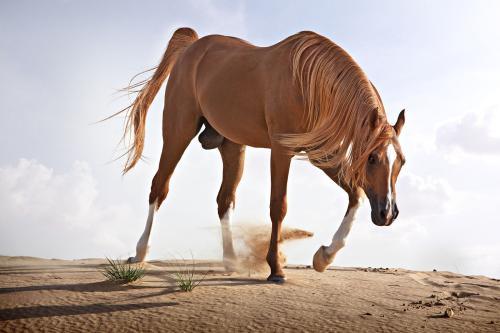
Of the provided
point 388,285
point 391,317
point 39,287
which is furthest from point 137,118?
point 391,317

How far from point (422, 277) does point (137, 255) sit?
3092 millimetres

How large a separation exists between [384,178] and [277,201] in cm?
103

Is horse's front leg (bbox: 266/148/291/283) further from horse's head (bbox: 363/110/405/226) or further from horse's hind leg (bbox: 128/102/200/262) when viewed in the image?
horse's hind leg (bbox: 128/102/200/262)

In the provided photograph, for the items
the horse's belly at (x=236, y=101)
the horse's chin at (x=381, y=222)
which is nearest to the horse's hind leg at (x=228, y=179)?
the horse's belly at (x=236, y=101)

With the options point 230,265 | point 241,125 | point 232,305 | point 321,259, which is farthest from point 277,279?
point 241,125

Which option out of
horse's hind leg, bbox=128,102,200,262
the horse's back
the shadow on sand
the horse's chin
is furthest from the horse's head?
horse's hind leg, bbox=128,102,200,262

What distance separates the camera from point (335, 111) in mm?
4188

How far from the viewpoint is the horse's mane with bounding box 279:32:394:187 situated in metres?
3.83

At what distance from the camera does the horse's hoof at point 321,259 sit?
449 cm

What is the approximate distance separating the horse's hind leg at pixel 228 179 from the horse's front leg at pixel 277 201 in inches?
46.5

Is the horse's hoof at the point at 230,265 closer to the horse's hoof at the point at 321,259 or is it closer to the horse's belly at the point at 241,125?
the horse's hoof at the point at 321,259

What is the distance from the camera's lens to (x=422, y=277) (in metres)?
5.89

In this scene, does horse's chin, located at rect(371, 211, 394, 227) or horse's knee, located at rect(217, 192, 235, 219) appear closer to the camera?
horse's chin, located at rect(371, 211, 394, 227)

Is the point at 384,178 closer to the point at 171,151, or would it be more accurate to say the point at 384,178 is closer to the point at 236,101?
the point at 236,101
